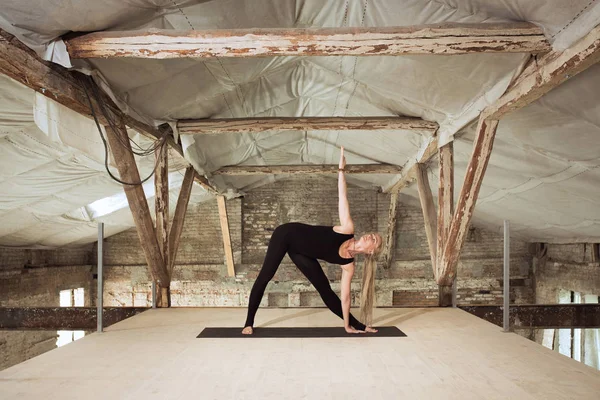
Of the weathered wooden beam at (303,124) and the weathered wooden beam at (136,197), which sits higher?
the weathered wooden beam at (303,124)

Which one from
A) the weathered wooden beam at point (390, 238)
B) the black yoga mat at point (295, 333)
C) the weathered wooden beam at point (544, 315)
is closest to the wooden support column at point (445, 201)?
the weathered wooden beam at point (544, 315)

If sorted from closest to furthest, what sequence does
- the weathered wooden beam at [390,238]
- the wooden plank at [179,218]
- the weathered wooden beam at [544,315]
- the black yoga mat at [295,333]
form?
the black yoga mat at [295,333] < the weathered wooden beam at [544,315] < the wooden plank at [179,218] < the weathered wooden beam at [390,238]

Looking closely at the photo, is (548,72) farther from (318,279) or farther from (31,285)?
(31,285)

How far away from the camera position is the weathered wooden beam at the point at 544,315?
4953mm

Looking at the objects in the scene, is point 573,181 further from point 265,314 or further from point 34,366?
point 34,366

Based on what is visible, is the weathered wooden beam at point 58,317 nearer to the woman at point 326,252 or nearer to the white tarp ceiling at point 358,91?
the white tarp ceiling at point 358,91

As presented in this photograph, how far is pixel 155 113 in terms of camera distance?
4.81 meters

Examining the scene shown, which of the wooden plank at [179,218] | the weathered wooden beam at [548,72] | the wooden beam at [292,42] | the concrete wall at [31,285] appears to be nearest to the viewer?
the weathered wooden beam at [548,72]

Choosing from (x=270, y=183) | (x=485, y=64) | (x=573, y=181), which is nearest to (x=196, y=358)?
(x=485, y=64)

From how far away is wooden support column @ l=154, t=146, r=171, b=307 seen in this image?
205 inches

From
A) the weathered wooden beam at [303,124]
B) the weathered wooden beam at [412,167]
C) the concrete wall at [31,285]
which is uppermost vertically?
the weathered wooden beam at [303,124]

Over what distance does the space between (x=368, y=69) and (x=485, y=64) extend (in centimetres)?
108

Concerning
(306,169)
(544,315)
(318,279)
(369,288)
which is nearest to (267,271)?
(318,279)

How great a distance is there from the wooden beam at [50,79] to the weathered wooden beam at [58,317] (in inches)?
83.4
